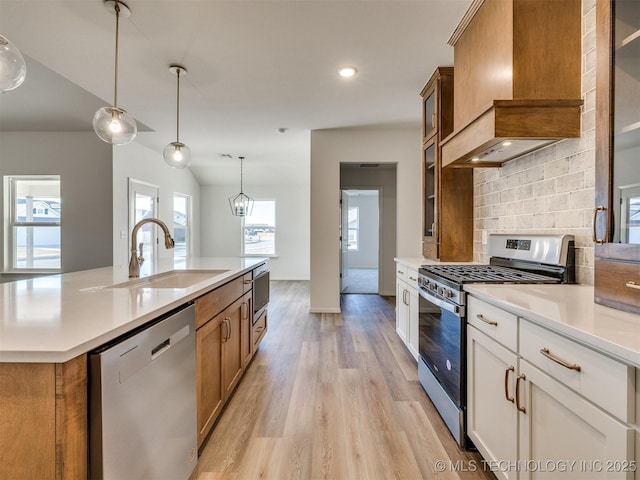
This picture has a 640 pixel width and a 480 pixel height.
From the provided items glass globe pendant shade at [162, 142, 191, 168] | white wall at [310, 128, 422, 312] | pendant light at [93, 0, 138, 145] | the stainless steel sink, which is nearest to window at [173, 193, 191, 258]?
white wall at [310, 128, 422, 312]

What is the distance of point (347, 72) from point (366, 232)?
807 centimetres

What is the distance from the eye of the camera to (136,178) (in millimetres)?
5320

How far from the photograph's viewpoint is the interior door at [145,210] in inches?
206

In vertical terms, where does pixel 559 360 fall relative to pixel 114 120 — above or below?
below

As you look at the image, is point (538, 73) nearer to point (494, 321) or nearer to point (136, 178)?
point (494, 321)

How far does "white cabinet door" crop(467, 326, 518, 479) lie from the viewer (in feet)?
4.17

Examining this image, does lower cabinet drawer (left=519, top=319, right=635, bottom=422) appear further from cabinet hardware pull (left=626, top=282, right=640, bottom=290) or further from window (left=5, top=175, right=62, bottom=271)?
window (left=5, top=175, right=62, bottom=271)

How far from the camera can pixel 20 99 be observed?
3766mm

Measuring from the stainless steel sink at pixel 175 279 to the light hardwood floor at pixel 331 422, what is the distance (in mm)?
880

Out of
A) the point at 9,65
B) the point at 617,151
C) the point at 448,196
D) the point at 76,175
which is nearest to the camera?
the point at 617,151

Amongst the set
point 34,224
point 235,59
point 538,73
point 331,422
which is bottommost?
point 331,422

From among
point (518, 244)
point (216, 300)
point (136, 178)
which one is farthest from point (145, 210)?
point (518, 244)

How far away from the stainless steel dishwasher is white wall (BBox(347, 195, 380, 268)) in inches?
367

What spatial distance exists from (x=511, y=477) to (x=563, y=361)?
0.63m
